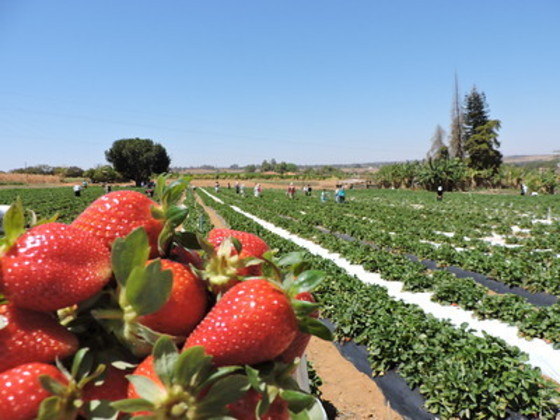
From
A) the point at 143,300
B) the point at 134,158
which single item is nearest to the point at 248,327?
the point at 143,300

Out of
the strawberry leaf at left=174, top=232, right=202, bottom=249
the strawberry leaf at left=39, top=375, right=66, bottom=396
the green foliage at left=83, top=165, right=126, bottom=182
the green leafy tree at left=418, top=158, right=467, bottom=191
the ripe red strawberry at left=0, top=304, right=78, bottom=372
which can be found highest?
the green foliage at left=83, top=165, right=126, bottom=182

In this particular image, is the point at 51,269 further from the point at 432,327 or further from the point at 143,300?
the point at 432,327

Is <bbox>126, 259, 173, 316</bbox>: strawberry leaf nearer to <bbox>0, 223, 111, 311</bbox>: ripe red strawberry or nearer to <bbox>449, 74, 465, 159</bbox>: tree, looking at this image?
<bbox>0, 223, 111, 311</bbox>: ripe red strawberry

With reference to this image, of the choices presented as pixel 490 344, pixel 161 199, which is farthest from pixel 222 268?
pixel 490 344

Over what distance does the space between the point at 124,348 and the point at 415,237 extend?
41.5 ft

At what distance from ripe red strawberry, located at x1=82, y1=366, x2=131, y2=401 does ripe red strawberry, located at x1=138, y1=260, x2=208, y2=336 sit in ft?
0.42

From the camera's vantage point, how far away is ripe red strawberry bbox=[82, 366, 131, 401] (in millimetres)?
841

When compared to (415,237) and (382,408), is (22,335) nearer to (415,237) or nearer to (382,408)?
(382,408)

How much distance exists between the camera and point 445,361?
403 centimetres

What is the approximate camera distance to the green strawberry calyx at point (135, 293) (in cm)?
85

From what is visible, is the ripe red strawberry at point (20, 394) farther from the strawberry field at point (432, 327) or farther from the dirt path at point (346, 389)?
the dirt path at point (346, 389)

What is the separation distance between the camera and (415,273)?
25.3 feet

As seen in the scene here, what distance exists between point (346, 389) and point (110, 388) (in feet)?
13.1

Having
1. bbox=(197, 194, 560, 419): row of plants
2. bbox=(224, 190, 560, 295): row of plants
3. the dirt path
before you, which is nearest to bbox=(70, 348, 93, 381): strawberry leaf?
the dirt path
